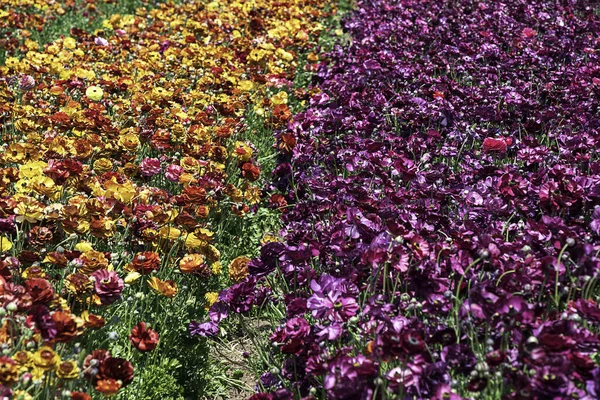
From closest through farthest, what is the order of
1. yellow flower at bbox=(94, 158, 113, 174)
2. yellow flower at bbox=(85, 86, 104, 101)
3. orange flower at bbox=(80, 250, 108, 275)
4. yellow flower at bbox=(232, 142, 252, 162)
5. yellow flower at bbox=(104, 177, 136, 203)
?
orange flower at bbox=(80, 250, 108, 275) → yellow flower at bbox=(104, 177, 136, 203) → yellow flower at bbox=(94, 158, 113, 174) → yellow flower at bbox=(232, 142, 252, 162) → yellow flower at bbox=(85, 86, 104, 101)

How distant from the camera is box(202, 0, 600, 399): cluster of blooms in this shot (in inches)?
86.1

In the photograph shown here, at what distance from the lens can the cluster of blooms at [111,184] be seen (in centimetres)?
229

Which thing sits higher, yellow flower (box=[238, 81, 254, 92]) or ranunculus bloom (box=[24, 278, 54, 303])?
ranunculus bloom (box=[24, 278, 54, 303])

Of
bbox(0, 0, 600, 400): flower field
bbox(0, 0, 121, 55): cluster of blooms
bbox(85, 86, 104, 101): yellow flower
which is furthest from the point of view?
bbox(0, 0, 121, 55): cluster of blooms

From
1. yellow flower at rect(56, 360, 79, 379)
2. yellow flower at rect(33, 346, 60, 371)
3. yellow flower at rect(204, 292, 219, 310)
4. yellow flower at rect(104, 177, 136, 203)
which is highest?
yellow flower at rect(33, 346, 60, 371)

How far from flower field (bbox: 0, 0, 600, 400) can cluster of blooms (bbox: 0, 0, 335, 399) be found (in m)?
0.01

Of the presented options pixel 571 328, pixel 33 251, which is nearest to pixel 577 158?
pixel 571 328

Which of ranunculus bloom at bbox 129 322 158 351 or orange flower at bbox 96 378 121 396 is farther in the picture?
ranunculus bloom at bbox 129 322 158 351

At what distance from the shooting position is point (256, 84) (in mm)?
5520

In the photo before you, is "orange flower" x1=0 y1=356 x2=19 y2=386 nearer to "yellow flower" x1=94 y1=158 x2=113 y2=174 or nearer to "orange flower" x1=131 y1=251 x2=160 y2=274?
"orange flower" x1=131 y1=251 x2=160 y2=274

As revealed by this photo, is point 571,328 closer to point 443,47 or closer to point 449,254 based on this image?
point 449,254

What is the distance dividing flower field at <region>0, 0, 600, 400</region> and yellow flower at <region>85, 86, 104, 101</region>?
0.08m

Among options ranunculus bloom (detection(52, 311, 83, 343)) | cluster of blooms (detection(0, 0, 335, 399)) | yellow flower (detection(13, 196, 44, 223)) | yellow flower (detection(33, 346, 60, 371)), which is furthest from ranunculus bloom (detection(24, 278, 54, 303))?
yellow flower (detection(13, 196, 44, 223))

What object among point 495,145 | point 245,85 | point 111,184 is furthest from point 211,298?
point 245,85
